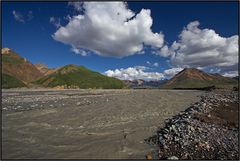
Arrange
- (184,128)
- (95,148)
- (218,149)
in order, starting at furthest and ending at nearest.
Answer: (184,128) → (95,148) → (218,149)

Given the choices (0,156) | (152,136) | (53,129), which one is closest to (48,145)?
(0,156)

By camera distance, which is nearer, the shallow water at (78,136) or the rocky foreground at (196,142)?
the rocky foreground at (196,142)

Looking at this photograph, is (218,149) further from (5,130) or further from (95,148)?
(5,130)

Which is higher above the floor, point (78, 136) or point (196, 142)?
point (196, 142)

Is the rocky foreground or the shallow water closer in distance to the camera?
the rocky foreground

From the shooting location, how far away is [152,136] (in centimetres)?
1595

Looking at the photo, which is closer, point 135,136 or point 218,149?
point 218,149

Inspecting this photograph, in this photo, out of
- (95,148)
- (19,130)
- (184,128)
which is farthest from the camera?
(19,130)

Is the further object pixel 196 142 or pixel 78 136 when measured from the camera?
pixel 78 136

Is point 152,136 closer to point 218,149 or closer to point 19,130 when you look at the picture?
point 218,149

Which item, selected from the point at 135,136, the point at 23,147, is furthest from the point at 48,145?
the point at 135,136

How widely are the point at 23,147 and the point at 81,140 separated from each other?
3.51 metres

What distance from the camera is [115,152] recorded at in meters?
13.3

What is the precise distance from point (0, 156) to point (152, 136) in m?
9.06
